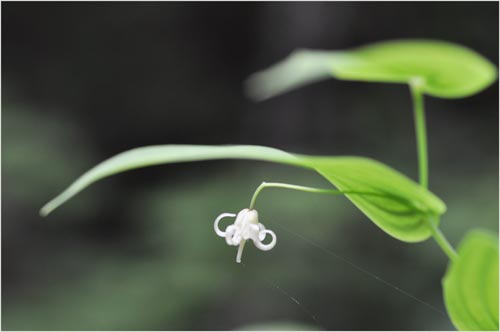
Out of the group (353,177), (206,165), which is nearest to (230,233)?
(353,177)

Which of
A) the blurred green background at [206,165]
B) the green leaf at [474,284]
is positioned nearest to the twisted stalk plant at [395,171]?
the green leaf at [474,284]

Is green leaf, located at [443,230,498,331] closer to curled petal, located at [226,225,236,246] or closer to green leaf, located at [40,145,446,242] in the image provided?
green leaf, located at [40,145,446,242]

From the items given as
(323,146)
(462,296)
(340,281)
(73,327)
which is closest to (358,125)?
(323,146)

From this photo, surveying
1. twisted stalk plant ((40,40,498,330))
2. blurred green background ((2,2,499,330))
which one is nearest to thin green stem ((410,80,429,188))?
twisted stalk plant ((40,40,498,330))

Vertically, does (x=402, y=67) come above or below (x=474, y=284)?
above

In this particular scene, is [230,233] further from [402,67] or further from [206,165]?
[206,165]

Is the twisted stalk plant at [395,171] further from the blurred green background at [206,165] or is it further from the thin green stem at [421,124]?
the blurred green background at [206,165]
